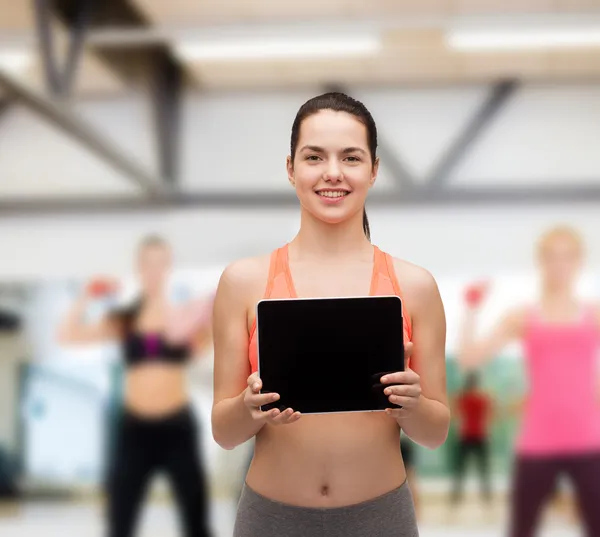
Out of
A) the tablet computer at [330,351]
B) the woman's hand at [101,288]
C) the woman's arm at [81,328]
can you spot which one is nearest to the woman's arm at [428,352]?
the tablet computer at [330,351]

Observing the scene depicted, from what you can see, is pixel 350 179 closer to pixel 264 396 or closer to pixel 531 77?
pixel 264 396

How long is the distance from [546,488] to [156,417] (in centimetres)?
132

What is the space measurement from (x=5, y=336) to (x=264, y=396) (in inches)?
144

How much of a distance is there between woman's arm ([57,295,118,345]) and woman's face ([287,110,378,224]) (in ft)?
6.16

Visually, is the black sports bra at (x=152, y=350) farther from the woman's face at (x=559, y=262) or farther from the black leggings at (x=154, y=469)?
the woman's face at (x=559, y=262)

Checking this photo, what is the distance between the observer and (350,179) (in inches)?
37.5

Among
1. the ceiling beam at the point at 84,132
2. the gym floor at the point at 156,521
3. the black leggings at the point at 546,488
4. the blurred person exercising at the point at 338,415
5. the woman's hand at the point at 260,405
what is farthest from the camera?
the gym floor at the point at 156,521

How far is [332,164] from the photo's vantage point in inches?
37.4

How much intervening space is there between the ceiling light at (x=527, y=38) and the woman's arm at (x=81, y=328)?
2.09 meters

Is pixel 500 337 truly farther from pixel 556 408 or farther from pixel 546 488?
pixel 546 488

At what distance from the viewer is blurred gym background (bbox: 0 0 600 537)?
364cm

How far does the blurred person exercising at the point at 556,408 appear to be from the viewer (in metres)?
2.19

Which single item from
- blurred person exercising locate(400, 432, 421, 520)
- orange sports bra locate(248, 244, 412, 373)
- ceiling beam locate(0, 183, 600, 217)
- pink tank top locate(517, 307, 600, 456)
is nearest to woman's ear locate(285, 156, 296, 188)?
orange sports bra locate(248, 244, 412, 373)

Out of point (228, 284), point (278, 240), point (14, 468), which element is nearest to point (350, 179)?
point (228, 284)
